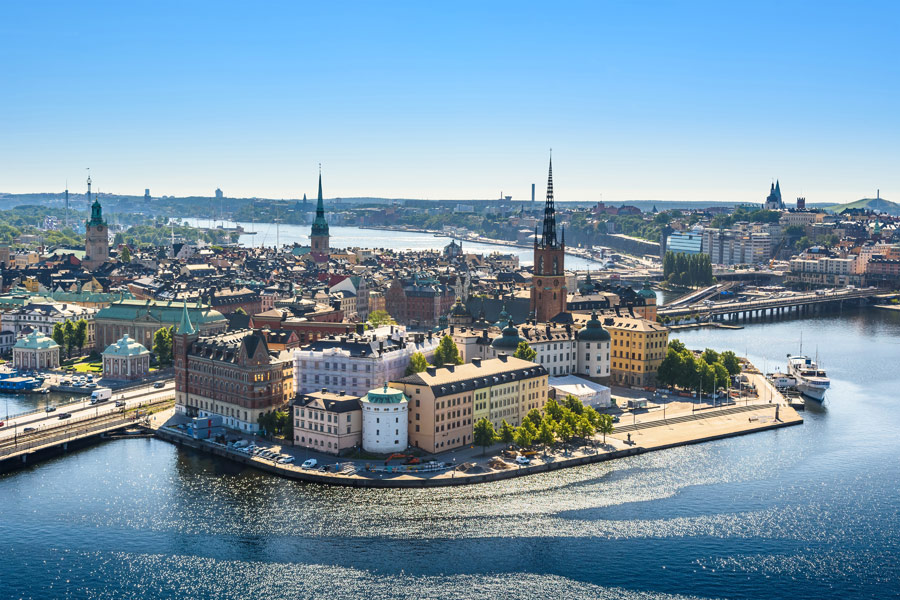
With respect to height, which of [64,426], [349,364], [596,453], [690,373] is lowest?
[64,426]

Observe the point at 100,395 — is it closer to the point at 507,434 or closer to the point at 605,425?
the point at 507,434

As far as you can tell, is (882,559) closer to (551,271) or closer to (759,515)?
(759,515)

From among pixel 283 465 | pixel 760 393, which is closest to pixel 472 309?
pixel 760 393

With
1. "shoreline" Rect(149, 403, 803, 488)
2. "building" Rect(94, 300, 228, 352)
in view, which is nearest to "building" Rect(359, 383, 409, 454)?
"shoreline" Rect(149, 403, 803, 488)

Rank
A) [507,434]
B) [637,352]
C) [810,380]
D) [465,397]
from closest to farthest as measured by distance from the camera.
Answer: [465,397]
[507,434]
[637,352]
[810,380]

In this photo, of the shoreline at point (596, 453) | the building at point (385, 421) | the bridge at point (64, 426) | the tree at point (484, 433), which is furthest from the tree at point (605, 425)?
the bridge at point (64, 426)

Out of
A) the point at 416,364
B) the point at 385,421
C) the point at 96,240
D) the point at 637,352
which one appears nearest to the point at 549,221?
the point at 637,352

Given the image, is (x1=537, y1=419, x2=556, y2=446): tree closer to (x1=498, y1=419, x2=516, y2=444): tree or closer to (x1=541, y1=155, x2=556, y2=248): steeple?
(x1=498, y1=419, x2=516, y2=444): tree
